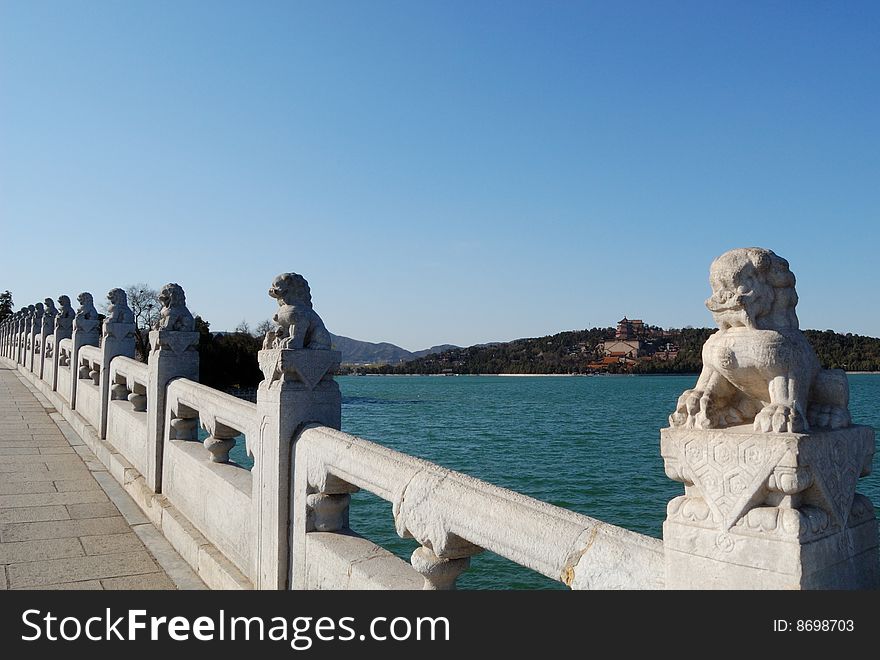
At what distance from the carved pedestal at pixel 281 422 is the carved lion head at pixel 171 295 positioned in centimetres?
309

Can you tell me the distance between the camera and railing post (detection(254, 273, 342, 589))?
426cm

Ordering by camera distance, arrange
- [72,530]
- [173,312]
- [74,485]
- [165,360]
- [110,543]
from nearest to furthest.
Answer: [110,543] → [72,530] → [165,360] → [173,312] → [74,485]

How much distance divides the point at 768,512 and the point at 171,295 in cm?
645

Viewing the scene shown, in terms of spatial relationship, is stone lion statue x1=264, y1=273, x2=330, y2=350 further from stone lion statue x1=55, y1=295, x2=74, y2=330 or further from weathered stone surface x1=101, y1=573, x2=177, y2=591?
stone lion statue x1=55, y1=295, x2=74, y2=330

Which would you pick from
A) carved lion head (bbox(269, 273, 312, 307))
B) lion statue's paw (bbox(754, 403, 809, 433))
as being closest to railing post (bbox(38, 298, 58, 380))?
carved lion head (bbox(269, 273, 312, 307))

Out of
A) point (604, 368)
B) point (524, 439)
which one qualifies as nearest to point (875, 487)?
point (524, 439)

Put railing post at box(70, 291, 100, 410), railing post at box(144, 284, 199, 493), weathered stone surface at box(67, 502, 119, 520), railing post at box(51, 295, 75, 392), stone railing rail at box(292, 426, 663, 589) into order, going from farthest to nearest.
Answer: railing post at box(51, 295, 75, 392)
railing post at box(70, 291, 100, 410)
railing post at box(144, 284, 199, 493)
weathered stone surface at box(67, 502, 119, 520)
stone railing rail at box(292, 426, 663, 589)

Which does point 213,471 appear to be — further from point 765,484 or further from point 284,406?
point 765,484

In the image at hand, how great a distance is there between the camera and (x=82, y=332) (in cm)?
1293

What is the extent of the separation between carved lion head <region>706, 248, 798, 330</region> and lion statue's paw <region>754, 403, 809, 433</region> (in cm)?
30

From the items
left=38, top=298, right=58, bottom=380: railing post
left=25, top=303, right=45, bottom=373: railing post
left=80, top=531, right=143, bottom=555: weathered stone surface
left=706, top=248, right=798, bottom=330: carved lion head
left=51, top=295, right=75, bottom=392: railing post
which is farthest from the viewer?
left=25, top=303, right=45, bottom=373: railing post

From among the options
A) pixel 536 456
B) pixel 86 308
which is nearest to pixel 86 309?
pixel 86 308

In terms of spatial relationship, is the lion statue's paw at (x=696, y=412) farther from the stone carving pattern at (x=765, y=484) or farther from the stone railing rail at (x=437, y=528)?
the stone railing rail at (x=437, y=528)
